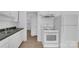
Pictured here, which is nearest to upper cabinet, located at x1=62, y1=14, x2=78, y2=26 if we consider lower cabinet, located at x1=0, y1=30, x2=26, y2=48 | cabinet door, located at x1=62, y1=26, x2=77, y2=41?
cabinet door, located at x1=62, y1=26, x2=77, y2=41

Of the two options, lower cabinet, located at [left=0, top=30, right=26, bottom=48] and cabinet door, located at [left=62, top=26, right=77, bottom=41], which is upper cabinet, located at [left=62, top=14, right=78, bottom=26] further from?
lower cabinet, located at [left=0, top=30, right=26, bottom=48]

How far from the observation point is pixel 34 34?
5582 millimetres

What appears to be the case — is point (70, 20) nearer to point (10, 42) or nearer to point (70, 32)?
point (70, 32)

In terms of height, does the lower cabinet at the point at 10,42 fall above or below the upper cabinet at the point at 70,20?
below

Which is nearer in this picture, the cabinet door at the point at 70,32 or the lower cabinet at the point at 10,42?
the lower cabinet at the point at 10,42

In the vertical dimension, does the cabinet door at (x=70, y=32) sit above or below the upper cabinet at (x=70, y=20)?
below

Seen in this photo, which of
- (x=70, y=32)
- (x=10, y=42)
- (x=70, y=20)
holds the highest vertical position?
Answer: (x=70, y=20)

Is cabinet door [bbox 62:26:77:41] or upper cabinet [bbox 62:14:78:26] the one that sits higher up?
upper cabinet [bbox 62:14:78:26]

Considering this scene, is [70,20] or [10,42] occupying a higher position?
[70,20]

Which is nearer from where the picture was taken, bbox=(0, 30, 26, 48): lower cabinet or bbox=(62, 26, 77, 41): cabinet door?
bbox=(0, 30, 26, 48): lower cabinet

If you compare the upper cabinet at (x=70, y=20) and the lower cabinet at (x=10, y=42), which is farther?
the upper cabinet at (x=70, y=20)

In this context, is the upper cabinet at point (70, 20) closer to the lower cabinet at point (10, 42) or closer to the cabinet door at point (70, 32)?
the cabinet door at point (70, 32)

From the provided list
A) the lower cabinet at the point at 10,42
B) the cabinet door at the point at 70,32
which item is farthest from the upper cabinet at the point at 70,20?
the lower cabinet at the point at 10,42

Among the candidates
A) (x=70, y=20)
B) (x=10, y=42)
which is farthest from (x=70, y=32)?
(x=10, y=42)
